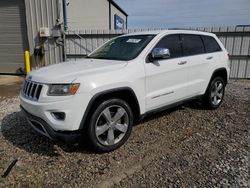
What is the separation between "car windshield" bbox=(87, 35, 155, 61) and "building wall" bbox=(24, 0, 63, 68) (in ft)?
19.3

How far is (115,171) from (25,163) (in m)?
1.24

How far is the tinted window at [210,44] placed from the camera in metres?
4.90

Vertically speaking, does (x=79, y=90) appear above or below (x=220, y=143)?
above

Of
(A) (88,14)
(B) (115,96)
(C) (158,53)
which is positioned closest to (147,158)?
(B) (115,96)

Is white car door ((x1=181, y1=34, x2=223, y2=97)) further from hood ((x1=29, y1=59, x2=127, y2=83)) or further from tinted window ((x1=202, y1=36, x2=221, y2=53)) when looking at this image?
hood ((x1=29, y1=59, x2=127, y2=83))

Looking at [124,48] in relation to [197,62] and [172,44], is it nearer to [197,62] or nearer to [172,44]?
[172,44]

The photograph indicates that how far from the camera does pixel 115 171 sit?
2877mm

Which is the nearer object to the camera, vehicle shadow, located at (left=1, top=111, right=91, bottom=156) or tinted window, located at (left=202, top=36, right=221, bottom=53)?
vehicle shadow, located at (left=1, top=111, right=91, bottom=156)

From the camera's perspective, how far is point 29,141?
12.1 ft

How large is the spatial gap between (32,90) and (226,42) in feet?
26.5

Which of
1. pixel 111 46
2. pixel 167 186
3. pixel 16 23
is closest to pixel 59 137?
pixel 167 186

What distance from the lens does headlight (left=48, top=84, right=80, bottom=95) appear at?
9.20 feet

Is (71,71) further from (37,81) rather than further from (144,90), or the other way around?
(144,90)

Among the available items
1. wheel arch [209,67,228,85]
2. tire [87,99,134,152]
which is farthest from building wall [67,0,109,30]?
tire [87,99,134,152]
